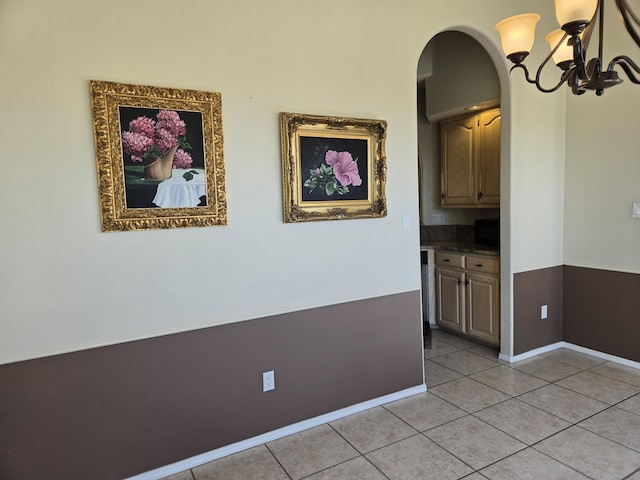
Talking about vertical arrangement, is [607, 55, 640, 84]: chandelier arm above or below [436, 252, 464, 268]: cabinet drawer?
above

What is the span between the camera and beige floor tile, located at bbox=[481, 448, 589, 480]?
1.98 metres

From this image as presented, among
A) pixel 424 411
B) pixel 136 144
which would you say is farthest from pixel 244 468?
pixel 136 144

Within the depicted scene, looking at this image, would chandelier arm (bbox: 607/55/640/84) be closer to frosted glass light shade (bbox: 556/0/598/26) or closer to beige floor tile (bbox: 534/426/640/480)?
frosted glass light shade (bbox: 556/0/598/26)

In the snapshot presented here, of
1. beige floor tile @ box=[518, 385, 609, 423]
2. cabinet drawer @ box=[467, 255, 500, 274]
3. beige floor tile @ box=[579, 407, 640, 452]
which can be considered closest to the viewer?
beige floor tile @ box=[579, 407, 640, 452]

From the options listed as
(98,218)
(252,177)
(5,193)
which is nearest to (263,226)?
(252,177)

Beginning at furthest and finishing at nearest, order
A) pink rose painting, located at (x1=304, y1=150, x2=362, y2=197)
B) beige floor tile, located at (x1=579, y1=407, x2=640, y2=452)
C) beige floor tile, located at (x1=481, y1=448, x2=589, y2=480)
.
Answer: pink rose painting, located at (x1=304, y1=150, x2=362, y2=197) < beige floor tile, located at (x1=579, y1=407, x2=640, y2=452) < beige floor tile, located at (x1=481, y1=448, x2=589, y2=480)

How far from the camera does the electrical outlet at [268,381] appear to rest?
2.34m

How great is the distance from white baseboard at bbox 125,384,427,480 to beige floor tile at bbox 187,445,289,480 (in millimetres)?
34

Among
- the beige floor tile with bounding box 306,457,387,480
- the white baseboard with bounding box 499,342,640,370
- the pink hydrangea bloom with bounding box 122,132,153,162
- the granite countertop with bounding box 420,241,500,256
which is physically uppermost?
the pink hydrangea bloom with bounding box 122,132,153,162

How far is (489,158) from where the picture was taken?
12.1 feet

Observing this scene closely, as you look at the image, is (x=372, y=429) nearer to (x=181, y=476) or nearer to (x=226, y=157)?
(x=181, y=476)

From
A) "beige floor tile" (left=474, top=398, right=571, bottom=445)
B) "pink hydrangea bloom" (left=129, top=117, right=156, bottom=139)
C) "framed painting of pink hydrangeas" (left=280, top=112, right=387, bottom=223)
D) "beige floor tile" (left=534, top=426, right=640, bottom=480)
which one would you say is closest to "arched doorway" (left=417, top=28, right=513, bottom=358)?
"beige floor tile" (left=474, top=398, right=571, bottom=445)

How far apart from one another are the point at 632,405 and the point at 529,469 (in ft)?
3.79

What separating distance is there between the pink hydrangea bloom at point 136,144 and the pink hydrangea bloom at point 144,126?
0.06 ft
